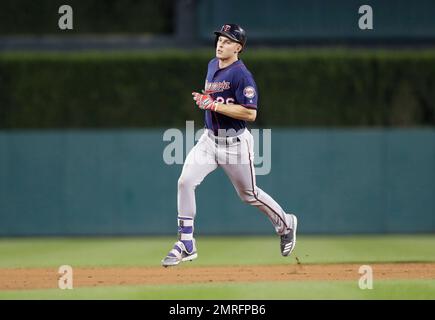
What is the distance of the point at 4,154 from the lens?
13.2 metres

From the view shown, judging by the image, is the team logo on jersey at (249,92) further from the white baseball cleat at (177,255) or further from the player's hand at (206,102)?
the white baseball cleat at (177,255)

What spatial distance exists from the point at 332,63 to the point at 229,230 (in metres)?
3.63

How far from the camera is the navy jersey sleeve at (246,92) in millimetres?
7363

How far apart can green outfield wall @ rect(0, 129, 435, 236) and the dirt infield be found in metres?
4.32

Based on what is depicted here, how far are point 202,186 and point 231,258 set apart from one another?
336 cm

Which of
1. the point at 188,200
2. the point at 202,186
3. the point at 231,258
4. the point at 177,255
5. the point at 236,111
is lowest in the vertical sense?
the point at 231,258

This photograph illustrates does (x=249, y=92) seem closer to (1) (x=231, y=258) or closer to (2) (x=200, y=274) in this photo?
(2) (x=200, y=274)

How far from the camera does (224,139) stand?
759 centimetres

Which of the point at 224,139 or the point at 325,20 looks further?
the point at 325,20

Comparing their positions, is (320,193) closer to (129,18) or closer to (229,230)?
(229,230)

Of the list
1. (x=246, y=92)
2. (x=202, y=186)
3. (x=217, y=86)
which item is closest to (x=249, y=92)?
(x=246, y=92)

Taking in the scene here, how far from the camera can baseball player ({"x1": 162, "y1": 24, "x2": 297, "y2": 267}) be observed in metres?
7.39

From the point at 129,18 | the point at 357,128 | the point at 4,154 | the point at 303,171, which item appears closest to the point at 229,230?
the point at 303,171

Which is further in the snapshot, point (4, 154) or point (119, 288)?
point (4, 154)
